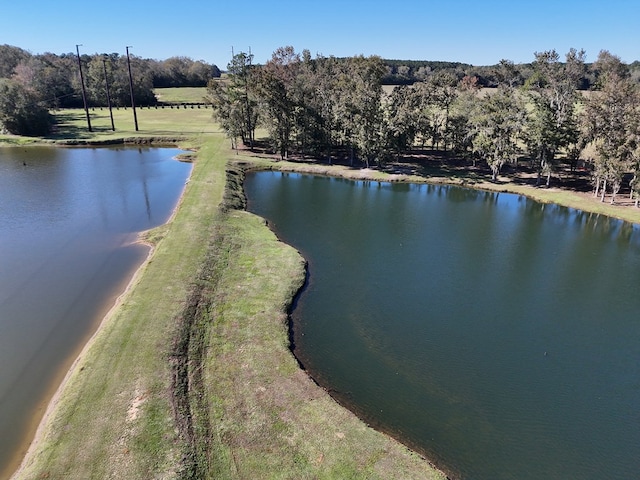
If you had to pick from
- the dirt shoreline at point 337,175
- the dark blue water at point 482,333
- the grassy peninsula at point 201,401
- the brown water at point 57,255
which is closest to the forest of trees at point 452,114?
the dirt shoreline at point 337,175

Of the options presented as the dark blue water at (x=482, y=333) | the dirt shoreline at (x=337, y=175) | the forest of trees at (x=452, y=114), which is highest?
the forest of trees at (x=452, y=114)

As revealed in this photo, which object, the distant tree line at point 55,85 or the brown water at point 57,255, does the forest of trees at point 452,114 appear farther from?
the distant tree line at point 55,85

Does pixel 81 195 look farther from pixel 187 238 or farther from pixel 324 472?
pixel 324 472

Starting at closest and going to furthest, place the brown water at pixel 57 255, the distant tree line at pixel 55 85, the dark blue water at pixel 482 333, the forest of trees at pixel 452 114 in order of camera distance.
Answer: the dark blue water at pixel 482 333 < the brown water at pixel 57 255 < the forest of trees at pixel 452 114 < the distant tree line at pixel 55 85

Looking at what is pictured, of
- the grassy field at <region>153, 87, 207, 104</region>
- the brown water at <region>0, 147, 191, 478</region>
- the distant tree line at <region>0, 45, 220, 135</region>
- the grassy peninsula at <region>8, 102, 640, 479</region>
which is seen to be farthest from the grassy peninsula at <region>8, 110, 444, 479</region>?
the grassy field at <region>153, 87, 207, 104</region>

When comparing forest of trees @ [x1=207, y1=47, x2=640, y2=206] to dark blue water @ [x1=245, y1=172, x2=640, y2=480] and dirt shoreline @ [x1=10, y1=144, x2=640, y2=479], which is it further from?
dark blue water @ [x1=245, y1=172, x2=640, y2=480]

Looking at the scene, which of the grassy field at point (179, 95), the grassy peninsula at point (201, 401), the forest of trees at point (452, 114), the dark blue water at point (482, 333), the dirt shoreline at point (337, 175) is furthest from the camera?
the grassy field at point (179, 95)

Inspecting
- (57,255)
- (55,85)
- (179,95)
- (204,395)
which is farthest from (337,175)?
(55,85)
